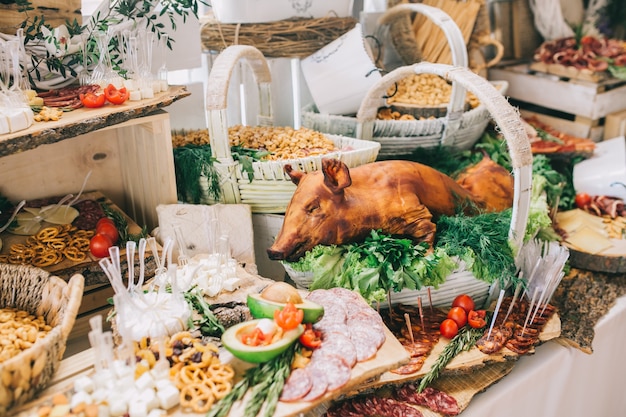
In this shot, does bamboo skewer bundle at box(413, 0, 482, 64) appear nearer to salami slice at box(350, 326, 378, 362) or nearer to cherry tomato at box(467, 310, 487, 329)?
cherry tomato at box(467, 310, 487, 329)

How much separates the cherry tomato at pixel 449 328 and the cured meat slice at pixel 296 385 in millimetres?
684

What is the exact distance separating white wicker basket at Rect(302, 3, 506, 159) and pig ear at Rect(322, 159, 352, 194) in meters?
0.74

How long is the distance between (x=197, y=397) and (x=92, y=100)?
3.37 feet

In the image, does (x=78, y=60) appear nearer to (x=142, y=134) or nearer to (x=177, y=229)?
(x=142, y=134)

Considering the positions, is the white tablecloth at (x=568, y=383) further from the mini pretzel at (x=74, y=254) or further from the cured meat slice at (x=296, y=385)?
the mini pretzel at (x=74, y=254)

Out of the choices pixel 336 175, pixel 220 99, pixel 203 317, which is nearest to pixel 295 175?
pixel 336 175

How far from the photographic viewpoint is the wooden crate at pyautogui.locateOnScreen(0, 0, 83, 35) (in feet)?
6.39

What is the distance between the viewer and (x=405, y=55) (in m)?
3.25

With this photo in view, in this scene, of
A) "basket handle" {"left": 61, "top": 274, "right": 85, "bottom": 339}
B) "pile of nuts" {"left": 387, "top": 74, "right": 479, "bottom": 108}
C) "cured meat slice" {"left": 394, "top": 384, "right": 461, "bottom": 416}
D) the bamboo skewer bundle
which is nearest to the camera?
"basket handle" {"left": 61, "top": 274, "right": 85, "bottom": 339}

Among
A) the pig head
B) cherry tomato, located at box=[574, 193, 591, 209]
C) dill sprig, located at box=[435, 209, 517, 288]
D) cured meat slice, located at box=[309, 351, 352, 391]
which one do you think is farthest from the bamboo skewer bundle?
cured meat slice, located at box=[309, 351, 352, 391]

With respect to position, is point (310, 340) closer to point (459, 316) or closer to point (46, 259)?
point (459, 316)

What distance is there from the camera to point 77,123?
1.78m

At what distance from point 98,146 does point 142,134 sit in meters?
0.26

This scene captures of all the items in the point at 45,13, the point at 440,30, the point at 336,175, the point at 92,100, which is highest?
the point at 45,13
